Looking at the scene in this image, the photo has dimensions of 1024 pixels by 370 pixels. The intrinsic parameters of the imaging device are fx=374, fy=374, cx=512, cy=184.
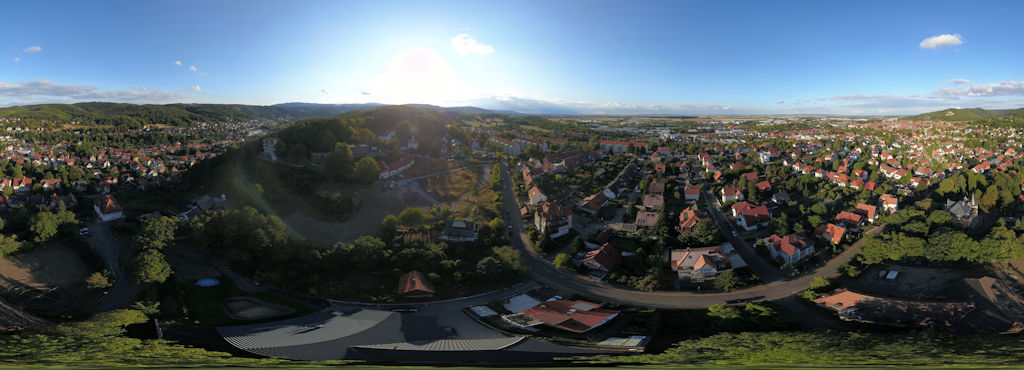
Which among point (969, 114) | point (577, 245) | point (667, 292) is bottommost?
point (667, 292)

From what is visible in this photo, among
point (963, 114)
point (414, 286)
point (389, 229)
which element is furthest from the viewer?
point (963, 114)

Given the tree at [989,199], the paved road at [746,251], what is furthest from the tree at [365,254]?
the tree at [989,199]

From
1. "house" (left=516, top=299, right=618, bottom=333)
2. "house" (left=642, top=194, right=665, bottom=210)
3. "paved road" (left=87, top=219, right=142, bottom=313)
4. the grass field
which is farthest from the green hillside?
"paved road" (left=87, top=219, right=142, bottom=313)

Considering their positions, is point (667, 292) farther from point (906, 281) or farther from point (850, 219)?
point (850, 219)

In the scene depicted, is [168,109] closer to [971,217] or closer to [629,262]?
[629,262]

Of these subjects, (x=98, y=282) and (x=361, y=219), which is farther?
(x=361, y=219)

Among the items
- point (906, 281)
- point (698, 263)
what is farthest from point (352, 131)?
point (906, 281)

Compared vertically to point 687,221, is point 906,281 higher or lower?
lower

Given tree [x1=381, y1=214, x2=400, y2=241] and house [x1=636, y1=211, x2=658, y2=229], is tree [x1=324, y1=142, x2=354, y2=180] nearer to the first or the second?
tree [x1=381, y1=214, x2=400, y2=241]

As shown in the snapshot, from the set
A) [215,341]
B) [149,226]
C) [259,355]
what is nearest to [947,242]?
[259,355]
